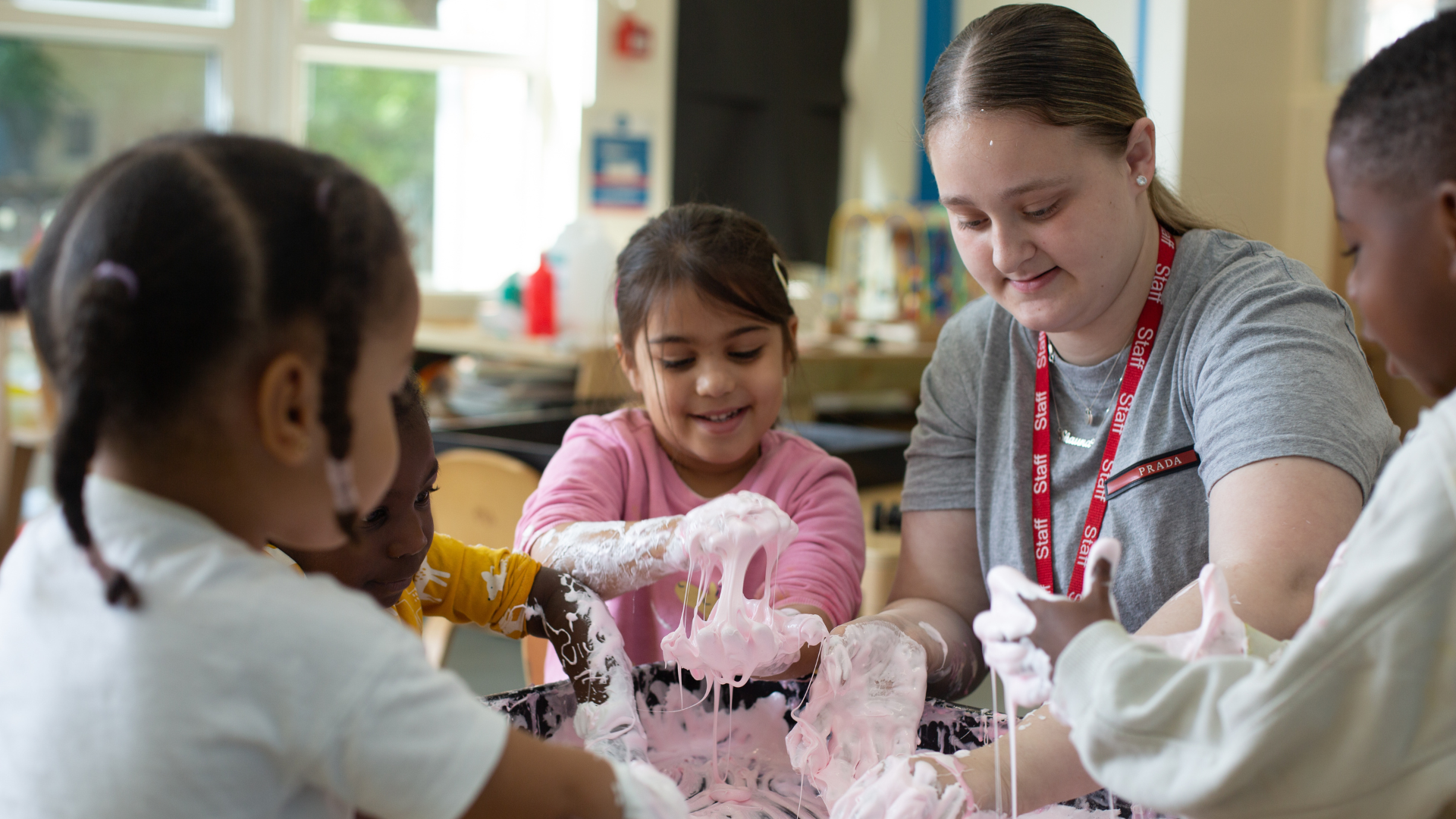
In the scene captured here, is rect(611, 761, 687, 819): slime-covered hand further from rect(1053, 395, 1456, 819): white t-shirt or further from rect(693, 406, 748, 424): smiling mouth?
rect(693, 406, 748, 424): smiling mouth

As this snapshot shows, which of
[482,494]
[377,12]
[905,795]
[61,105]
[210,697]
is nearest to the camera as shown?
[210,697]

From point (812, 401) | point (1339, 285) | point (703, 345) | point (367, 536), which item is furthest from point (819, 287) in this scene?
point (367, 536)

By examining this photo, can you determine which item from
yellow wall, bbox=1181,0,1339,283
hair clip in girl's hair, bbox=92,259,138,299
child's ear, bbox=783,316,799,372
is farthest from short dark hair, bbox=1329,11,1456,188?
yellow wall, bbox=1181,0,1339,283

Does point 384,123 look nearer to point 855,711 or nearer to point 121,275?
point 855,711

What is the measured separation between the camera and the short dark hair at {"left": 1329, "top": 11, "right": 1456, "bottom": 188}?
23.2 inches

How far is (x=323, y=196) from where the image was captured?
1.98ft

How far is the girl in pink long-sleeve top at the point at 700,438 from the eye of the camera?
1232mm

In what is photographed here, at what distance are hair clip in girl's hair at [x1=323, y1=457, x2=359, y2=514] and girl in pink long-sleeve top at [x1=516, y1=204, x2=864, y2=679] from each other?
0.53 metres

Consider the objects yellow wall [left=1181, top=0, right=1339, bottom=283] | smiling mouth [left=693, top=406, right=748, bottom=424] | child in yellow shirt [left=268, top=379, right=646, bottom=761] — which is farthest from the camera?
yellow wall [left=1181, top=0, right=1339, bottom=283]

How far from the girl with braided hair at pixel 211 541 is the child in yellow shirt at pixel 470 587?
203 millimetres

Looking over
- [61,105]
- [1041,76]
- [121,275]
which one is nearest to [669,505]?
[1041,76]

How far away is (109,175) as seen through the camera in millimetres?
598

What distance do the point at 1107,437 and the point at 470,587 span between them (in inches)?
25.0

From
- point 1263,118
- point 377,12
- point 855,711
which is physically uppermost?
point 377,12
